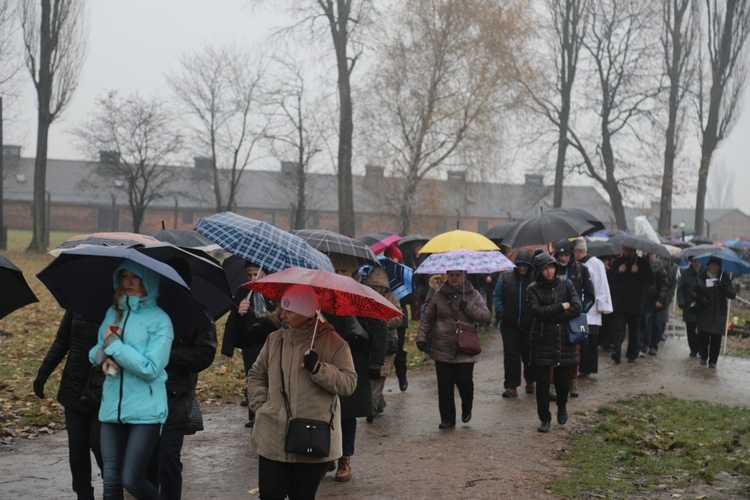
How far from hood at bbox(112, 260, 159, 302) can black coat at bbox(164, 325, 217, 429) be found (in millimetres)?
412

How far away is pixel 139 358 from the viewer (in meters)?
4.92

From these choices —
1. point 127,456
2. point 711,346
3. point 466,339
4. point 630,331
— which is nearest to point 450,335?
point 466,339

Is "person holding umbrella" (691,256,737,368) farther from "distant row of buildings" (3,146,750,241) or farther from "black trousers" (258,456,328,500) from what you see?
"distant row of buildings" (3,146,750,241)

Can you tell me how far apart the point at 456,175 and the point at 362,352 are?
28817 mm

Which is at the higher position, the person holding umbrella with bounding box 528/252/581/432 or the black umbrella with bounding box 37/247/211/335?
the black umbrella with bounding box 37/247/211/335

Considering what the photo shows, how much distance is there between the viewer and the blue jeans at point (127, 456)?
502 centimetres

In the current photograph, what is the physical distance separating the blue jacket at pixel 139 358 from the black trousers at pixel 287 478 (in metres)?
0.72

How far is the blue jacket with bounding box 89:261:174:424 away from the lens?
4.94 metres

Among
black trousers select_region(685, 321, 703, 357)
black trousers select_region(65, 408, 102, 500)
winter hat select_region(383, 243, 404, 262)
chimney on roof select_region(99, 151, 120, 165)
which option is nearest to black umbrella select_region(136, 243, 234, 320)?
black trousers select_region(65, 408, 102, 500)

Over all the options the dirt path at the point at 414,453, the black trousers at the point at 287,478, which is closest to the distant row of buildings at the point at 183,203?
the dirt path at the point at 414,453

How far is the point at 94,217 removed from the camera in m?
72.0

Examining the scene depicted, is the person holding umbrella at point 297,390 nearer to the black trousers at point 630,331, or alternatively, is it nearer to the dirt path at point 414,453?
the dirt path at point 414,453

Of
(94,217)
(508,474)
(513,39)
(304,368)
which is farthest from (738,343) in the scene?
(94,217)

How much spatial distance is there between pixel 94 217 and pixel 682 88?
51.9m
